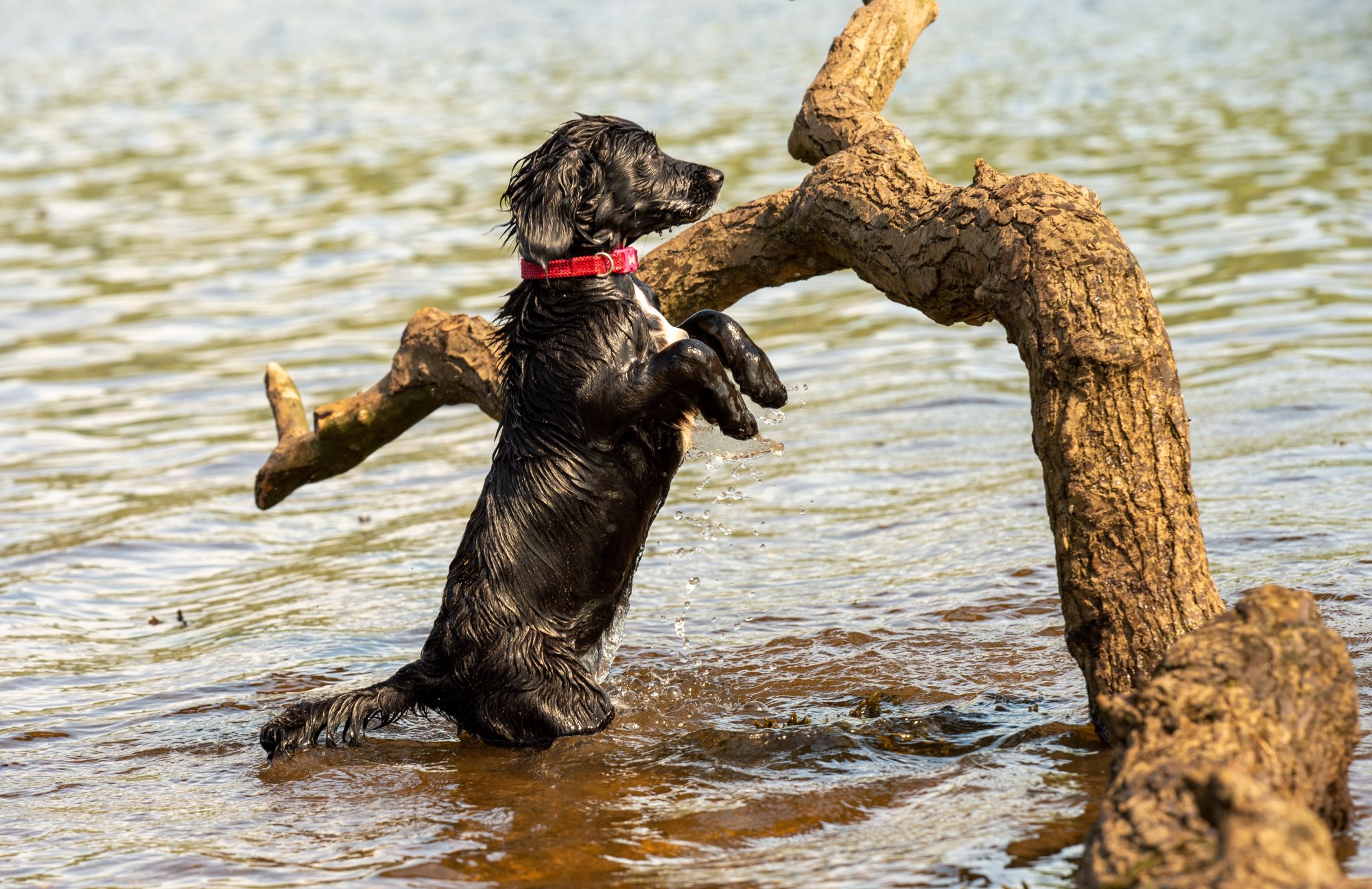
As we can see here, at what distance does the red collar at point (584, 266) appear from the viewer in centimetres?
520

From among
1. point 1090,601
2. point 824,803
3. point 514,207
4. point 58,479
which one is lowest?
point 824,803

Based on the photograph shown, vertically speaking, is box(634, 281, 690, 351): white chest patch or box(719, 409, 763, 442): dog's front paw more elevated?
box(634, 281, 690, 351): white chest patch

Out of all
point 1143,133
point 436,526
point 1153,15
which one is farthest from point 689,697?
point 1153,15

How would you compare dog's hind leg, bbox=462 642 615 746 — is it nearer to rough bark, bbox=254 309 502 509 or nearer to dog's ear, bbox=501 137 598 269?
dog's ear, bbox=501 137 598 269

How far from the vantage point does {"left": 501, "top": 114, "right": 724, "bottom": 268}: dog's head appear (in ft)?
16.9

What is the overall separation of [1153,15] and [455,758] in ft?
86.2

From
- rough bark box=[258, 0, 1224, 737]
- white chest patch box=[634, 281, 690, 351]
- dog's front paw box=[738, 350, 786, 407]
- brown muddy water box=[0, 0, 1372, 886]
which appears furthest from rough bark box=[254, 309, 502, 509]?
rough bark box=[258, 0, 1224, 737]

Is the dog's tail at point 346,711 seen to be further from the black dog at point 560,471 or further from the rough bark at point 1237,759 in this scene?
the rough bark at point 1237,759

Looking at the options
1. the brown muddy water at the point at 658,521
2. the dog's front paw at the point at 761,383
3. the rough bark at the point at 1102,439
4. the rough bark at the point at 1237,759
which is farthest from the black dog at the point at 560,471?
the rough bark at the point at 1237,759

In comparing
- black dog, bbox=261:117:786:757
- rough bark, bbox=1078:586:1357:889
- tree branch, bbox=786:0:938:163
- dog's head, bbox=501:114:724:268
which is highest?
tree branch, bbox=786:0:938:163

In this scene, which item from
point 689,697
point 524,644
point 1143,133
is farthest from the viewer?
point 1143,133

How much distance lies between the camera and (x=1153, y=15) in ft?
92.9

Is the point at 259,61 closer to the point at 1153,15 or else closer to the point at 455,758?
the point at 1153,15

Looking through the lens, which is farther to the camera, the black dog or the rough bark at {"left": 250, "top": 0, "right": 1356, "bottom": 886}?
the black dog
